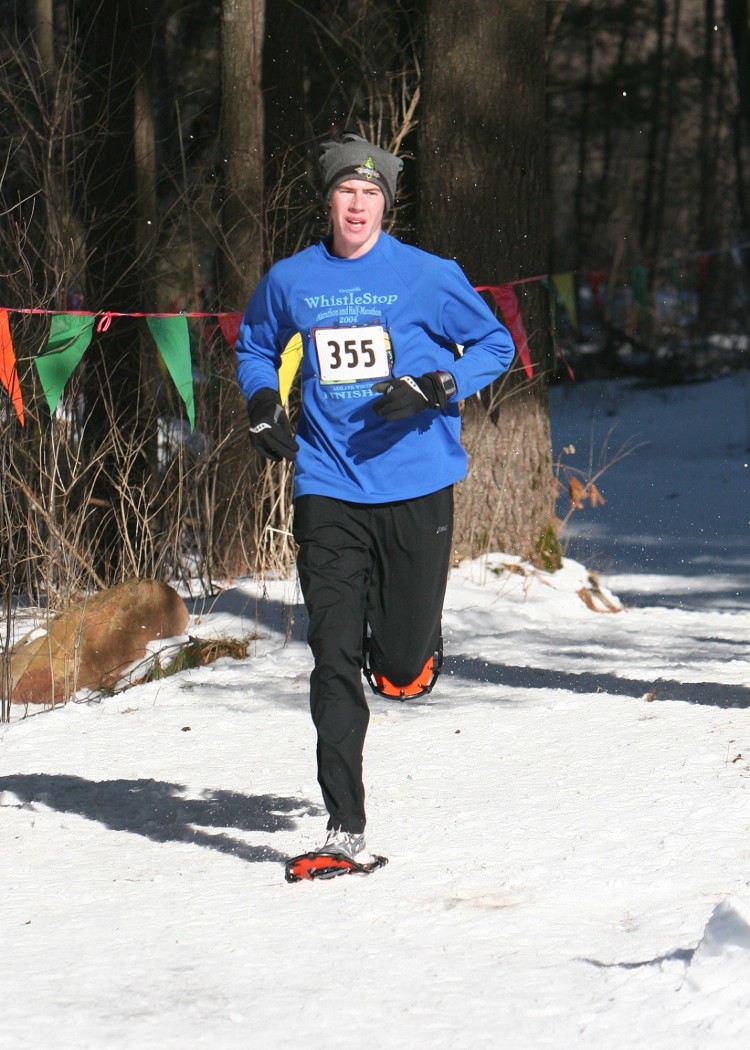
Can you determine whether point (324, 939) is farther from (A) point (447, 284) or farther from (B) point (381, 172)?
(B) point (381, 172)

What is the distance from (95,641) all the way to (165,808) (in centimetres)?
236

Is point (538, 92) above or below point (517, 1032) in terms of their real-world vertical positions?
above

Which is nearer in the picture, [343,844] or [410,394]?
[410,394]

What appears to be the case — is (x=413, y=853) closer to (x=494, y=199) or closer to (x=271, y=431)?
(x=271, y=431)

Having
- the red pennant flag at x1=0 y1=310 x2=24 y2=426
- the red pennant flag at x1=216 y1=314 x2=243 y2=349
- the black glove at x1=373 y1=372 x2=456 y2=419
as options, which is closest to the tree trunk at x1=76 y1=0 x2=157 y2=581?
the red pennant flag at x1=216 y1=314 x2=243 y2=349

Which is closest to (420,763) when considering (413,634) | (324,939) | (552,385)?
(413,634)

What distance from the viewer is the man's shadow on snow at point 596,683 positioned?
22.1 feet

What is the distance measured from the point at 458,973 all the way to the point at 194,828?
1.66 metres

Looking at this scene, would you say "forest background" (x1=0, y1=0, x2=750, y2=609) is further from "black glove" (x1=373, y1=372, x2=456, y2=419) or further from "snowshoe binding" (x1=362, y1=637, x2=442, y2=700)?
"black glove" (x1=373, y1=372, x2=456, y2=419)

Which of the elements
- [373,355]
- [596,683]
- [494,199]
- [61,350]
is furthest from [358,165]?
[494,199]

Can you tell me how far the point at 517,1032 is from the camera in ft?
10.6

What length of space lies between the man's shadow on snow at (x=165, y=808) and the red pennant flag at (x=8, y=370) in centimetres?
160

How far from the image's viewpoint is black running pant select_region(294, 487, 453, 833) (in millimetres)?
4355

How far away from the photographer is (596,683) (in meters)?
7.14
